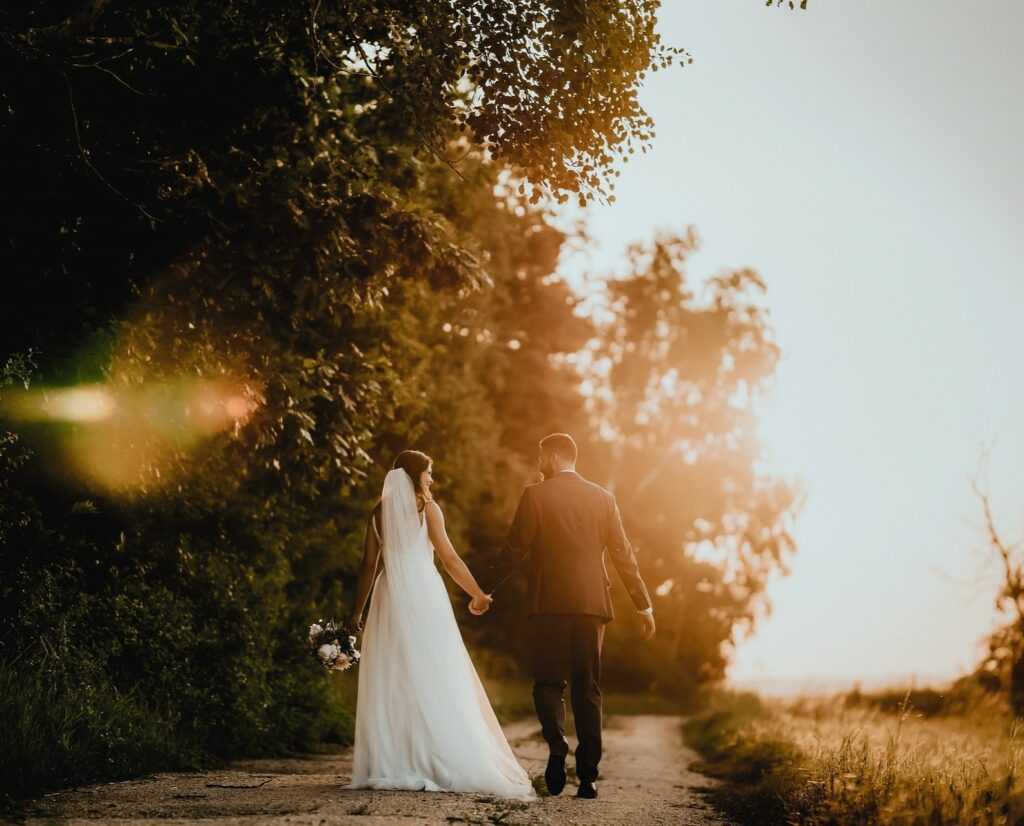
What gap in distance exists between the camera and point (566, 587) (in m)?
8.59

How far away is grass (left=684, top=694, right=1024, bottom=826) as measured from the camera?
255 inches

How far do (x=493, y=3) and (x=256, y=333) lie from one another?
4.58 meters

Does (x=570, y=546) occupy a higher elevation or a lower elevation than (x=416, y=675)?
higher

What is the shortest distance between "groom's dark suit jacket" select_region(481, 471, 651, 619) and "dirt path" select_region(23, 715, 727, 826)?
1494 mm

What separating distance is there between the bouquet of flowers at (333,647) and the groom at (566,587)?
46.2 inches

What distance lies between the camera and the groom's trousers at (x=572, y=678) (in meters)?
8.41

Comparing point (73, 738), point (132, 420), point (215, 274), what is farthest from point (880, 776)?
point (215, 274)

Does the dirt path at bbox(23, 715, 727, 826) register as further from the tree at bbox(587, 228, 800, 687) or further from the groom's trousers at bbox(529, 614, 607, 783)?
the tree at bbox(587, 228, 800, 687)

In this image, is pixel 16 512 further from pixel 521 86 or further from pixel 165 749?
pixel 521 86

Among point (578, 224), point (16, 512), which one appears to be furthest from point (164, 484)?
Result: point (578, 224)

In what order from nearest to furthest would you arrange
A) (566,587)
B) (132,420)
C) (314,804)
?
(314,804)
(566,587)
(132,420)

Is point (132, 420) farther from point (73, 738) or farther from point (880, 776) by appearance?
point (880, 776)

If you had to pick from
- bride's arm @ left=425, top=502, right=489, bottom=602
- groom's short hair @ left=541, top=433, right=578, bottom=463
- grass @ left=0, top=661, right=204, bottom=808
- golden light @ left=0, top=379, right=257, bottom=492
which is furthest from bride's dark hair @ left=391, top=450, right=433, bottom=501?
golden light @ left=0, top=379, right=257, bottom=492

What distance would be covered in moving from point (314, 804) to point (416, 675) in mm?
1528
